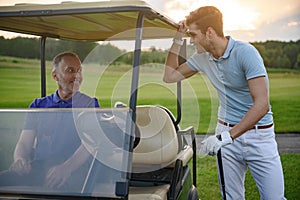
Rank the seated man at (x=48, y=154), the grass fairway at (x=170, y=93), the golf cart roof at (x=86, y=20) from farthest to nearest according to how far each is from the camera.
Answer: the grass fairway at (x=170, y=93) → the seated man at (x=48, y=154) → the golf cart roof at (x=86, y=20)

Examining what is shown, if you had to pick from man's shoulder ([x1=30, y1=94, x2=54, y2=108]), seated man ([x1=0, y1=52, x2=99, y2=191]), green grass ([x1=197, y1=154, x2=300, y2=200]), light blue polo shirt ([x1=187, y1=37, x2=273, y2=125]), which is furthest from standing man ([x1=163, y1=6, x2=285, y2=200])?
green grass ([x1=197, y1=154, x2=300, y2=200])

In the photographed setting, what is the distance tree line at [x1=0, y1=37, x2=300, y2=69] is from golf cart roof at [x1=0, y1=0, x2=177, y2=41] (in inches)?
7.4

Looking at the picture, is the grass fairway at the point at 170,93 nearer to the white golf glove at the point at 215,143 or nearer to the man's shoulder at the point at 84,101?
the man's shoulder at the point at 84,101

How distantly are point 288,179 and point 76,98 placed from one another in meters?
4.70

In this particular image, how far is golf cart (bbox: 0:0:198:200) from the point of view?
232 centimetres

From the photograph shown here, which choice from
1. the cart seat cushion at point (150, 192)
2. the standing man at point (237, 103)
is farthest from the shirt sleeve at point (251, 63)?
the cart seat cushion at point (150, 192)

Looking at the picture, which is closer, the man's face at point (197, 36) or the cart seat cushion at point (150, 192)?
the cart seat cushion at point (150, 192)

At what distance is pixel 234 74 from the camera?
3.11 meters

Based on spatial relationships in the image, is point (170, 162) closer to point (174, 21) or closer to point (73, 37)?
point (174, 21)

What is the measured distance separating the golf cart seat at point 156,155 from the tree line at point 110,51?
419 millimetres

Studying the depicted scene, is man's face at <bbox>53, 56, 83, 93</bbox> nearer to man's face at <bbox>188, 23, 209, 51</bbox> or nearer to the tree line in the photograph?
the tree line

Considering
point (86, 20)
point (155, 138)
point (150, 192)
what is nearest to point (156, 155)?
point (155, 138)

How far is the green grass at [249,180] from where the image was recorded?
602 centimetres

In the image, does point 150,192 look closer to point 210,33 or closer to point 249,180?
point 210,33
